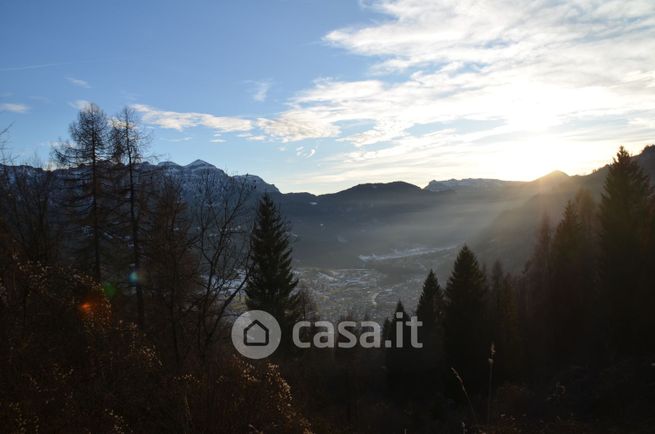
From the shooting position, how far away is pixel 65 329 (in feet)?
30.8

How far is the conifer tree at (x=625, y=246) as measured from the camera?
24953 millimetres

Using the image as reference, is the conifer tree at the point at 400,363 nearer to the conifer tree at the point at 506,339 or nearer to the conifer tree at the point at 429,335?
the conifer tree at the point at 429,335

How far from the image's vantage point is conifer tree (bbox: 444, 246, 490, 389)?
2808cm

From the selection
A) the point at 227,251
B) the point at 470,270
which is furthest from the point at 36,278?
the point at 470,270

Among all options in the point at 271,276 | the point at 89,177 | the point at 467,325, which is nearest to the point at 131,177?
the point at 89,177

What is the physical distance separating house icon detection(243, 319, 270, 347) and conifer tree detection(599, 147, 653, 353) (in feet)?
70.9

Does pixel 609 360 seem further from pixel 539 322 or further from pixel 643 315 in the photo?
pixel 539 322

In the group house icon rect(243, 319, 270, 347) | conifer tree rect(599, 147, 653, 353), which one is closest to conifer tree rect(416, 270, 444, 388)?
conifer tree rect(599, 147, 653, 353)

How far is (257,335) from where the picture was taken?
20969 millimetres

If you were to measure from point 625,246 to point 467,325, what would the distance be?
1095cm

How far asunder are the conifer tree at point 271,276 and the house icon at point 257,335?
1167 mm

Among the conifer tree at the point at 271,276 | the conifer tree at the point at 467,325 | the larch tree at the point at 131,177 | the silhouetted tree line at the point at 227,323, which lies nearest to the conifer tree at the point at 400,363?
the silhouetted tree line at the point at 227,323

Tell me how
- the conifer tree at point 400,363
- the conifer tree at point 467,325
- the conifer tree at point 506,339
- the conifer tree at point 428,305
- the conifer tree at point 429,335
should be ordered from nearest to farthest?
the conifer tree at point 467,325
the conifer tree at point 506,339
the conifer tree at point 429,335
the conifer tree at point 400,363
the conifer tree at point 428,305

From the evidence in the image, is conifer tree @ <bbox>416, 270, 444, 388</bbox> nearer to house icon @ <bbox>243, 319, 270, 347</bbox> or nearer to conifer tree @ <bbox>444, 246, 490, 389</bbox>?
conifer tree @ <bbox>444, 246, 490, 389</bbox>
